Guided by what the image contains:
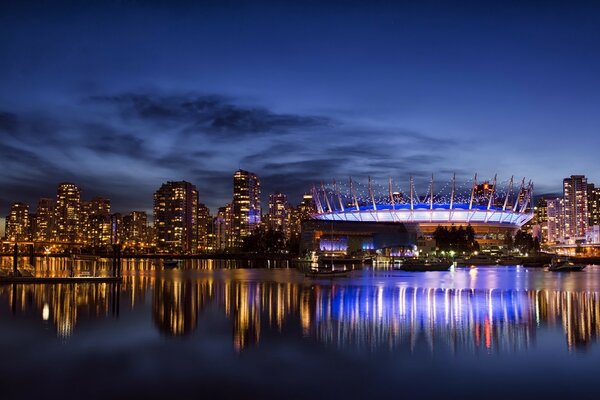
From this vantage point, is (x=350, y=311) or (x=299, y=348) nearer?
(x=299, y=348)

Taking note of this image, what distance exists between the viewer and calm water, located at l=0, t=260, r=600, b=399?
15141 mm

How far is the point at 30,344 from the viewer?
20859 mm

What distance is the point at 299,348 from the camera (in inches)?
784

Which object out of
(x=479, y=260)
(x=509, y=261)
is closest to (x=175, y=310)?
(x=479, y=260)

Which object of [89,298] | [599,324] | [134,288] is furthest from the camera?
[134,288]

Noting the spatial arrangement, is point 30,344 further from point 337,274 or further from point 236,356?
point 337,274

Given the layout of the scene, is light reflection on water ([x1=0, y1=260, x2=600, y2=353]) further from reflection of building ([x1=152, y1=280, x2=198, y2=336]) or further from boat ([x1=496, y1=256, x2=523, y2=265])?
boat ([x1=496, y1=256, x2=523, y2=265])

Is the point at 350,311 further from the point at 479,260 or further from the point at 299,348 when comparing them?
the point at 479,260

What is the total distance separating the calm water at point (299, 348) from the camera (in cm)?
1514

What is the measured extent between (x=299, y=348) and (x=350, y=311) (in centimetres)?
992

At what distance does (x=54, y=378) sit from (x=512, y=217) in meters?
152

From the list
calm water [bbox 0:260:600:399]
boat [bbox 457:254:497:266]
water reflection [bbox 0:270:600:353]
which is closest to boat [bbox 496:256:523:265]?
boat [bbox 457:254:497:266]

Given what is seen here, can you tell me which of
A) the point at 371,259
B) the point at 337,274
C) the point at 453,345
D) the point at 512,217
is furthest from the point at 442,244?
the point at 453,345

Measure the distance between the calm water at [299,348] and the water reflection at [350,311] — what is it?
0.28 feet
